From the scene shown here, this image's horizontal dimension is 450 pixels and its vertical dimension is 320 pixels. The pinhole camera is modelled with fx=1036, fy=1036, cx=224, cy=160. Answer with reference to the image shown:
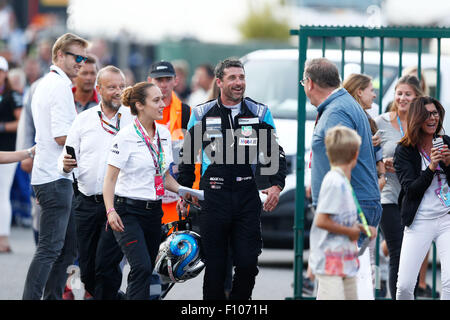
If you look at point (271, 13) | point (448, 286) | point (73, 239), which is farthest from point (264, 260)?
point (271, 13)

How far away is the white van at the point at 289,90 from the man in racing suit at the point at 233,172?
8.68 ft

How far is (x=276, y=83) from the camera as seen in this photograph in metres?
12.7

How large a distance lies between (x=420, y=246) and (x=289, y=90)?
16.0ft

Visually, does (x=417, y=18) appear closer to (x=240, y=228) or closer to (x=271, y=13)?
(x=271, y=13)

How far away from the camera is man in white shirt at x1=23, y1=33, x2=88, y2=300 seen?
841 cm

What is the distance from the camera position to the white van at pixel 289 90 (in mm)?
11688

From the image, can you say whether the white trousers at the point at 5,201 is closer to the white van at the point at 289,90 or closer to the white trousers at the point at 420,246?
the white van at the point at 289,90

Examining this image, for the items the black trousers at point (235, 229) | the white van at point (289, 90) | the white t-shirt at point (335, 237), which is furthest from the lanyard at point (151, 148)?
the white van at point (289, 90)

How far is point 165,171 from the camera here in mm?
8156

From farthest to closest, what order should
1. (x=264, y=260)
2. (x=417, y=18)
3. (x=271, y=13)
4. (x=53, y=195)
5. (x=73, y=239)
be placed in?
(x=271, y=13) → (x=417, y=18) → (x=264, y=260) → (x=73, y=239) → (x=53, y=195)

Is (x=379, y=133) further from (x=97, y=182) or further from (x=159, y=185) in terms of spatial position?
(x=97, y=182)

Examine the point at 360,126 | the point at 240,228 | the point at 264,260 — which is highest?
the point at 360,126

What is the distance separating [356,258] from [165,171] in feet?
6.86
